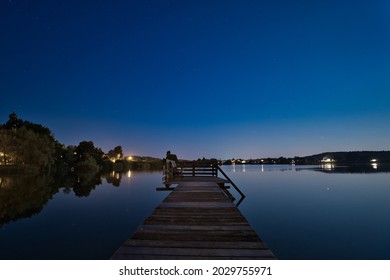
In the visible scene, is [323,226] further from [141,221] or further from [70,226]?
[70,226]

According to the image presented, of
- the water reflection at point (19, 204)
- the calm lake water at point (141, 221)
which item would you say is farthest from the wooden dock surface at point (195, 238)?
the water reflection at point (19, 204)

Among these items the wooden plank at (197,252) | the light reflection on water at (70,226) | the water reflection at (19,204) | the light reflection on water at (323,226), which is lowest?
the light reflection on water at (323,226)

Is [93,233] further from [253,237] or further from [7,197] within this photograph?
[7,197]

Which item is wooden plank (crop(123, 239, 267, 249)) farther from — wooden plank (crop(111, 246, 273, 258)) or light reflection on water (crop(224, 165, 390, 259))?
light reflection on water (crop(224, 165, 390, 259))

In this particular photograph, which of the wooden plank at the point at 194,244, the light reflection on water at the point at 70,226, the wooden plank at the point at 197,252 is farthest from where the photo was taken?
the light reflection on water at the point at 70,226

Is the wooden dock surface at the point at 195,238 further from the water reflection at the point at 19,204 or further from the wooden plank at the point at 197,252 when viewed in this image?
the water reflection at the point at 19,204

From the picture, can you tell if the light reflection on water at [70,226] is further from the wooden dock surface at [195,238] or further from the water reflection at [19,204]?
the wooden dock surface at [195,238]

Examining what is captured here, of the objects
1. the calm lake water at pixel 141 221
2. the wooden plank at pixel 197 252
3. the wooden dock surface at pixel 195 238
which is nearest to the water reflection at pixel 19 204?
the calm lake water at pixel 141 221

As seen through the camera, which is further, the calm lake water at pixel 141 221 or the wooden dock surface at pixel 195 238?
the calm lake water at pixel 141 221

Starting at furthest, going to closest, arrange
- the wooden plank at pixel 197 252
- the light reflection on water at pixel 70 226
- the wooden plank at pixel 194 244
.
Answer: the light reflection on water at pixel 70 226 < the wooden plank at pixel 194 244 < the wooden plank at pixel 197 252

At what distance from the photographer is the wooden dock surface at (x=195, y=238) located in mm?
4516

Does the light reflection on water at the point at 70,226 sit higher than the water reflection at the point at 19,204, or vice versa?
the water reflection at the point at 19,204

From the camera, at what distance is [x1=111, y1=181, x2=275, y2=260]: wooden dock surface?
14.8 ft
